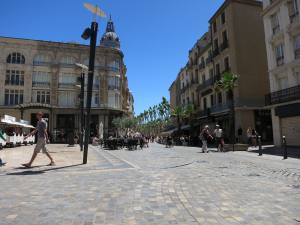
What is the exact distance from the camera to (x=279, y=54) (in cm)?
2481

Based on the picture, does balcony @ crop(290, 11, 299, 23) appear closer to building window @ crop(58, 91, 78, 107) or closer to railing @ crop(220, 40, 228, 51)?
railing @ crop(220, 40, 228, 51)

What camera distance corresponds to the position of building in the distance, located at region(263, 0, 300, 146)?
22.4m

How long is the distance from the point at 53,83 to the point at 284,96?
37126 mm

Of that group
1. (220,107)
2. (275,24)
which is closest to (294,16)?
(275,24)

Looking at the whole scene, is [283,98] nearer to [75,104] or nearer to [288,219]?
[288,219]

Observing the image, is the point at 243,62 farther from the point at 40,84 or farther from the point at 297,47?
the point at 40,84

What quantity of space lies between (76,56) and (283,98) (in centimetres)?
3653

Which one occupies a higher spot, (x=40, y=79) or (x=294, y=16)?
(x=40, y=79)

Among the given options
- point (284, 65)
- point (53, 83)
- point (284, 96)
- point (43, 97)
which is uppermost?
point (53, 83)

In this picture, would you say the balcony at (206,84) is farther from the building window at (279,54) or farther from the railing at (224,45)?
the building window at (279,54)

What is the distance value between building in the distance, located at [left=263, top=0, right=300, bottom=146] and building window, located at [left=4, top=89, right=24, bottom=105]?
125 ft

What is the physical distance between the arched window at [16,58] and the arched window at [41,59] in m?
1.89

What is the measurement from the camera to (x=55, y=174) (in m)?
7.81

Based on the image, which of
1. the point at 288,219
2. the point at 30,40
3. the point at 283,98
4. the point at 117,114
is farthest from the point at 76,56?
the point at 288,219
